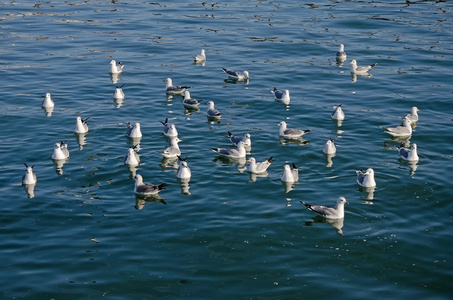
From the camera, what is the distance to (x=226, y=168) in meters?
27.1

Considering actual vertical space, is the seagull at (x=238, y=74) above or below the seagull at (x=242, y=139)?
above

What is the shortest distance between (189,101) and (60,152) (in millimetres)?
8678

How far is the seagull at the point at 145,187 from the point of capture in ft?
78.6

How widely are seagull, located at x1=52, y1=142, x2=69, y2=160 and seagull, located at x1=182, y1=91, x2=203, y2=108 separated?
8.12 metres

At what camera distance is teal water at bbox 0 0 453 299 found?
19.9 meters

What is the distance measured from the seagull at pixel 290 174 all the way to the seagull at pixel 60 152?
887 cm

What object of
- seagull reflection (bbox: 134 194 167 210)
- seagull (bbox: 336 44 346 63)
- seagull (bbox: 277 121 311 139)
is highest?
seagull (bbox: 336 44 346 63)

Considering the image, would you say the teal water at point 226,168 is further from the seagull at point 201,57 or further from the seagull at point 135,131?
the seagull at point 201,57

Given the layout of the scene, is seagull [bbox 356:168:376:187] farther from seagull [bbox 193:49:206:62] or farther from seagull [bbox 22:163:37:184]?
seagull [bbox 193:49:206:62]

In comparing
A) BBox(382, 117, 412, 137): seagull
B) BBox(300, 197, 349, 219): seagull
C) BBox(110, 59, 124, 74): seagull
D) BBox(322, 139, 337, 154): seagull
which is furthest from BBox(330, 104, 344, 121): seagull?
BBox(110, 59, 124, 74): seagull

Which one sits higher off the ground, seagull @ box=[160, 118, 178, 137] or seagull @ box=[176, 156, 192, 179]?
seagull @ box=[160, 118, 178, 137]

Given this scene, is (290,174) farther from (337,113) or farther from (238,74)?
(238,74)

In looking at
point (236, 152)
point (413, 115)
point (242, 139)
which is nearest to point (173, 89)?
point (242, 139)

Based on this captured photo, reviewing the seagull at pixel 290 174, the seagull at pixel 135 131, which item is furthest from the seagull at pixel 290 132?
the seagull at pixel 135 131
